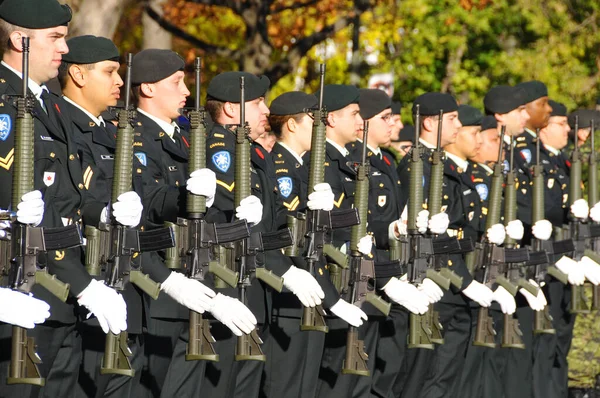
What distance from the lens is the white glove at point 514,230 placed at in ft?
35.1

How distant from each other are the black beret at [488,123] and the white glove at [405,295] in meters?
2.68

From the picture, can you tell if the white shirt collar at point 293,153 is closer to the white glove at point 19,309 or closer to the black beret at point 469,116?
the black beret at point 469,116

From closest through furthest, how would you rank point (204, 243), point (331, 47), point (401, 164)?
1. point (204, 243)
2. point (401, 164)
3. point (331, 47)

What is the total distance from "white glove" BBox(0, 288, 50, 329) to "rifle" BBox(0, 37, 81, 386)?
0.36ft

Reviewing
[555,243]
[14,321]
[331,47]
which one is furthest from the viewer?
[331,47]

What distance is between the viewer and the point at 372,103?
10203 mm

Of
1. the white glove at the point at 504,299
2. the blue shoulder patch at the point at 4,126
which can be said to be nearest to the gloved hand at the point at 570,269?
the white glove at the point at 504,299

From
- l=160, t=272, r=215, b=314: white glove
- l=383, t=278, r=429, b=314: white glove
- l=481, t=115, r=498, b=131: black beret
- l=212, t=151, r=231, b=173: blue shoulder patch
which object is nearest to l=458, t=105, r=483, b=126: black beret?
l=481, t=115, r=498, b=131: black beret

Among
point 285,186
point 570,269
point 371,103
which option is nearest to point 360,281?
point 285,186

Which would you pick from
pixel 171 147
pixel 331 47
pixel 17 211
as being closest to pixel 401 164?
pixel 171 147

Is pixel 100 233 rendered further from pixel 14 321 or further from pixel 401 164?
pixel 401 164

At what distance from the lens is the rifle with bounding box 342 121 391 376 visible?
872 centimetres

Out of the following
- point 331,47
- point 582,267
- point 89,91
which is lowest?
point 582,267

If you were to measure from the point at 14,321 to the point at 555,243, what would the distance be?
634 cm
